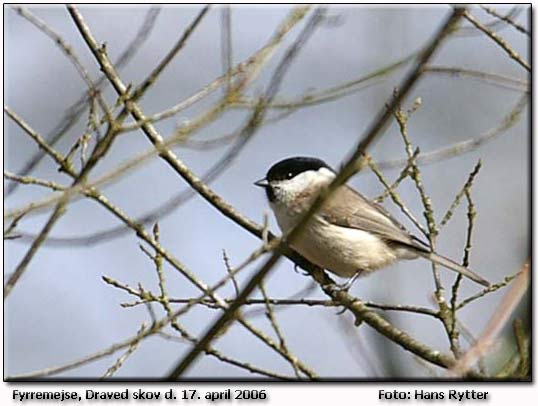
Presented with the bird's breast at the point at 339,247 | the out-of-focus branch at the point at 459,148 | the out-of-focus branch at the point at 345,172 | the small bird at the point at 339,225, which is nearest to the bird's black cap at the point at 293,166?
the small bird at the point at 339,225

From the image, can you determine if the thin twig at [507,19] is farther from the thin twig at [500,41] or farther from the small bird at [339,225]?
the small bird at [339,225]

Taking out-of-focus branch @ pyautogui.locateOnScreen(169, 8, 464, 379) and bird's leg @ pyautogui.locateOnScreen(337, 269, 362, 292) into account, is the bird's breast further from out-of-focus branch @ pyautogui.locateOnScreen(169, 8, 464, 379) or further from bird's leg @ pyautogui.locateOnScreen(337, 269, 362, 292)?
out-of-focus branch @ pyautogui.locateOnScreen(169, 8, 464, 379)

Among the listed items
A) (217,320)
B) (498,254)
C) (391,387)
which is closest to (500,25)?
(391,387)

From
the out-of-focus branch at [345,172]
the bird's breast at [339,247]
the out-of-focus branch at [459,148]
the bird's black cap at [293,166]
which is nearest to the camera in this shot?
the out-of-focus branch at [345,172]

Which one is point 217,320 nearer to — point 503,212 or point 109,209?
point 109,209

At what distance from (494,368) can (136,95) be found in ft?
2.34

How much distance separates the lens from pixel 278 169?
2.78 metres

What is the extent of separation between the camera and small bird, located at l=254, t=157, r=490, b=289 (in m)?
2.62

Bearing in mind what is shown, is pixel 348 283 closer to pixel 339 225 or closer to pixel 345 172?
pixel 339 225

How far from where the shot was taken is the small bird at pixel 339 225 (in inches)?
103

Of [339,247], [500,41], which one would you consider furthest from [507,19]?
[339,247]

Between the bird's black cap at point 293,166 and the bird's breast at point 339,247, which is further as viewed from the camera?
the bird's black cap at point 293,166

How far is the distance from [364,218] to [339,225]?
3.4 inches

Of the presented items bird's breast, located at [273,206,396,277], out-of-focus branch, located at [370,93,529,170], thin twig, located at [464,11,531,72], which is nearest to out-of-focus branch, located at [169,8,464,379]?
out-of-focus branch, located at [370,93,529,170]
